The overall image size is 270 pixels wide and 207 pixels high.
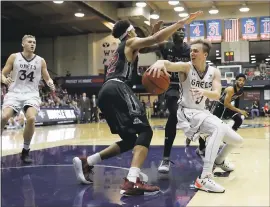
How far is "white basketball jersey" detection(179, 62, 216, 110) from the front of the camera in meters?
3.89

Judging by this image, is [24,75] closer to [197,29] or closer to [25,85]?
[25,85]

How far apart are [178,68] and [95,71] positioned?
70.9ft

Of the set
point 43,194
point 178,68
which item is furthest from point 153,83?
point 43,194

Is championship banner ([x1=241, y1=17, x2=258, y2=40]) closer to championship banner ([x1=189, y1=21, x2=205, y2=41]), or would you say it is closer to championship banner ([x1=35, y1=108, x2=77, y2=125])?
championship banner ([x1=189, y1=21, x2=205, y2=41])

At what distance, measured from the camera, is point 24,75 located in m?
5.55

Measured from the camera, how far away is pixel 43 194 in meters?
3.31

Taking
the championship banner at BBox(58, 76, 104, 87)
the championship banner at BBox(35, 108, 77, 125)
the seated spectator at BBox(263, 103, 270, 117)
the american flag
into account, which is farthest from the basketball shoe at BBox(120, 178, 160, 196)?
the seated spectator at BBox(263, 103, 270, 117)

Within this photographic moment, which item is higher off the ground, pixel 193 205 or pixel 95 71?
pixel 95 71

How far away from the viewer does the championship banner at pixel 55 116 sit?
16.0m

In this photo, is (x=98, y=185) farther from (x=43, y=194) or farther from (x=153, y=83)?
(x=153, y=83)

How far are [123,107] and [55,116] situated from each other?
14.2m

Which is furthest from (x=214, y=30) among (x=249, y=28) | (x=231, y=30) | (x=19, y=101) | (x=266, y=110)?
(x=19, y=101)

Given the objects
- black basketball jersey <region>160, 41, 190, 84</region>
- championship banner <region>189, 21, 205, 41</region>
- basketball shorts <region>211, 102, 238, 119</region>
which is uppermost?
championship banner <region>189, 21, 205, 41</region>

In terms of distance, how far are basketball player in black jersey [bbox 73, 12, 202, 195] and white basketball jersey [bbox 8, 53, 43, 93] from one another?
2160mm
